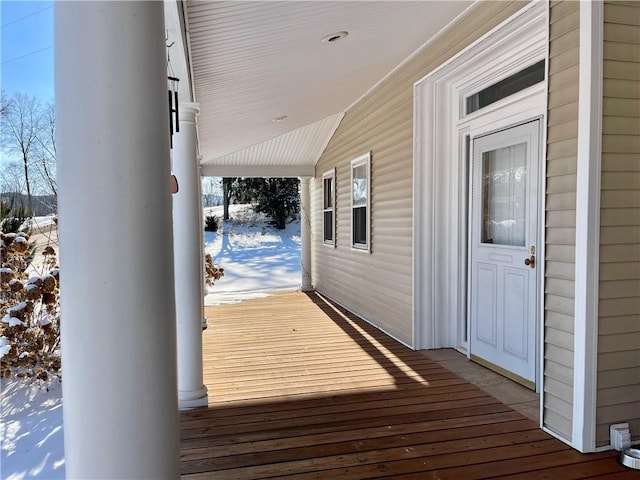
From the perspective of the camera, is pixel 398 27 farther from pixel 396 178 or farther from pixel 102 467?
pixel 102 467

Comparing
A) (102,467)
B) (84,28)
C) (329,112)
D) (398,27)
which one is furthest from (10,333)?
(329,112)

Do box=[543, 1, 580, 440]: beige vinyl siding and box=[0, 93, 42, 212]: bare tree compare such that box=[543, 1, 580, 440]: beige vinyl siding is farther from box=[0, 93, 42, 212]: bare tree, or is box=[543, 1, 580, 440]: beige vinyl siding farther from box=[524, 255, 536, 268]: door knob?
box=[0, 93, 42, 212]: bare tree

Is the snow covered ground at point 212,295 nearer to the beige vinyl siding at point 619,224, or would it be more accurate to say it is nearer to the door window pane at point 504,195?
the beige vinyl siding at point 619,224

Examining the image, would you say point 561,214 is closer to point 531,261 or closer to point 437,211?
point 531,261

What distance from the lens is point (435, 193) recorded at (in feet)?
14.3

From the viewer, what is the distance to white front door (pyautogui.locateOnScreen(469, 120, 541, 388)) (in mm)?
3314

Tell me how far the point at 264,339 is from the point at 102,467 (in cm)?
411

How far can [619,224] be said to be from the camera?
237 cm

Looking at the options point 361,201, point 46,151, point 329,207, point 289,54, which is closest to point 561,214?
point 289,54

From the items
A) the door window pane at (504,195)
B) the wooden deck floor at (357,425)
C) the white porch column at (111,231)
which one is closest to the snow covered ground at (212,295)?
the wooden deck floor at (357,425)

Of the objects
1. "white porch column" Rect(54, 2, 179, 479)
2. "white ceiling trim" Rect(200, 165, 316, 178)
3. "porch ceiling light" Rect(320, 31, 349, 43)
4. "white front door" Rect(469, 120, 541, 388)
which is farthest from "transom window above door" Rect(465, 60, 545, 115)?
"white ceiling trim" Rect(200, 165, 316, 178)

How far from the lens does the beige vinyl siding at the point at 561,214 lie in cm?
242

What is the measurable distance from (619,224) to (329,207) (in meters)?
5.92

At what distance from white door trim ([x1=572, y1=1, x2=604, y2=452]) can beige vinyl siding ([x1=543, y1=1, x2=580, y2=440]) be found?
0.18ft
